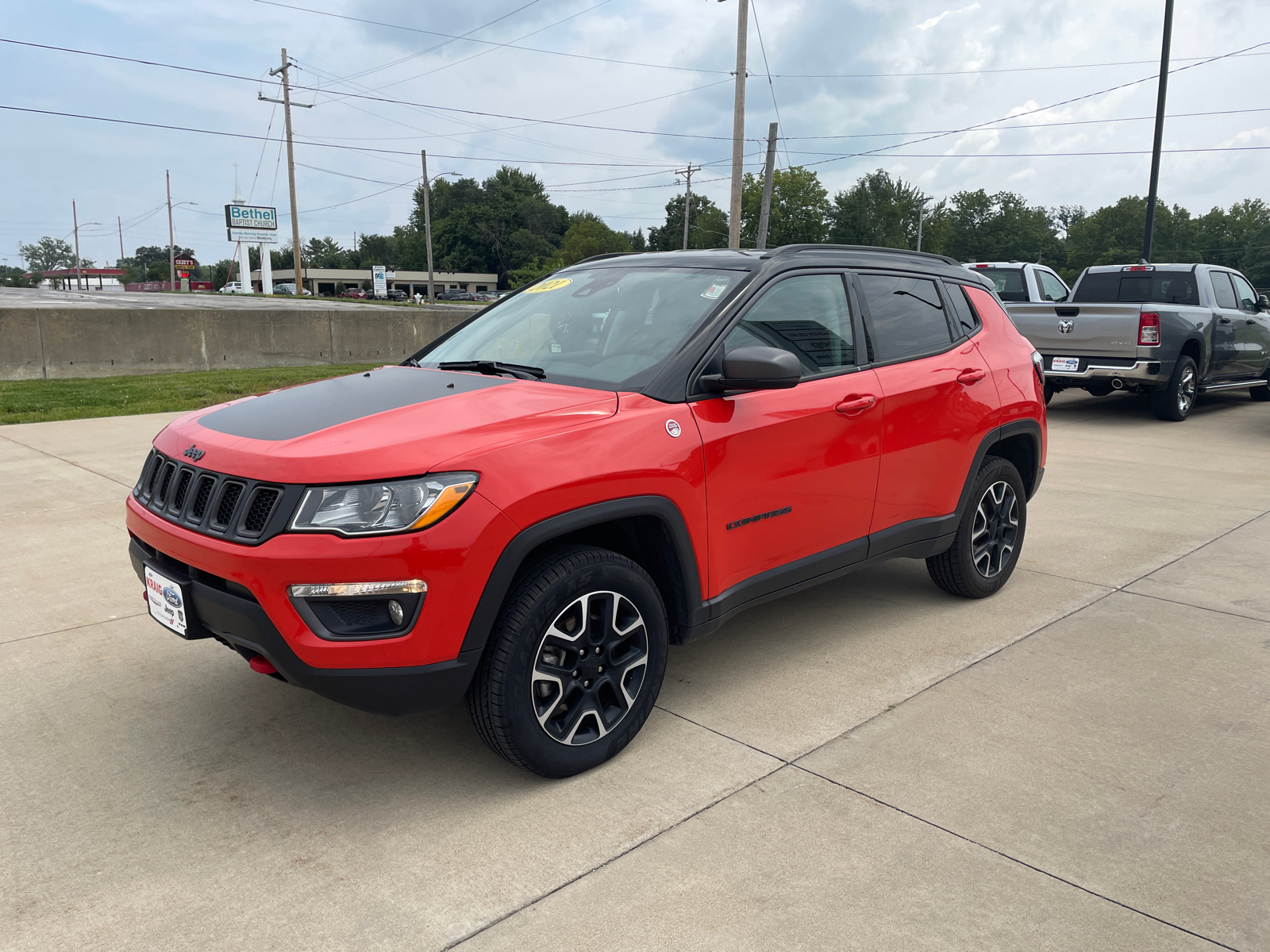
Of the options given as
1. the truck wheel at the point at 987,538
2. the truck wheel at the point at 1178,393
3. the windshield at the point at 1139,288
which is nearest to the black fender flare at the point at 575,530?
the truck wheel at the point at 987,538

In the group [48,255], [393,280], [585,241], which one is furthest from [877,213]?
[48,255]

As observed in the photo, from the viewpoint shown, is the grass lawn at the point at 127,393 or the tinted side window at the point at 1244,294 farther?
the tinted side window at the point at 1244,294

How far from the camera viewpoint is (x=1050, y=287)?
14.8 metres

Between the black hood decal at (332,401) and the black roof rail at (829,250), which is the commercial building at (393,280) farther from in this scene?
the black hood decal at (332,401)

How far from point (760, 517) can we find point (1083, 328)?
9847 mm

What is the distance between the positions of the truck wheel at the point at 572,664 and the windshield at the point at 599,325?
0.74 m

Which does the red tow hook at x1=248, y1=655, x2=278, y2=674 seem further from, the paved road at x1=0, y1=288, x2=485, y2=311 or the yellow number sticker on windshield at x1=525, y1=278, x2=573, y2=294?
the paved road at x1=0, y1=288, x2=485, y2=311

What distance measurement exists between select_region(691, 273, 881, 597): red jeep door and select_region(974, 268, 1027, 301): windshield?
11192 millimetres

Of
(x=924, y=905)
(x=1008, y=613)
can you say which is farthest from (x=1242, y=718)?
(x=924, y=905)

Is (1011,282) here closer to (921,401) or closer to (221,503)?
(921,401)

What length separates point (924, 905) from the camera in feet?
8.13

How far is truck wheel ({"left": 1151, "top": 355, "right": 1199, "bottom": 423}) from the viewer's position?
38.5 feet

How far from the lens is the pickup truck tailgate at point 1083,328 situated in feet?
37.4

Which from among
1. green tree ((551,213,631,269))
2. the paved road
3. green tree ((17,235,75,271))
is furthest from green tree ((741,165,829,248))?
green tree ((17,235,75,271))
